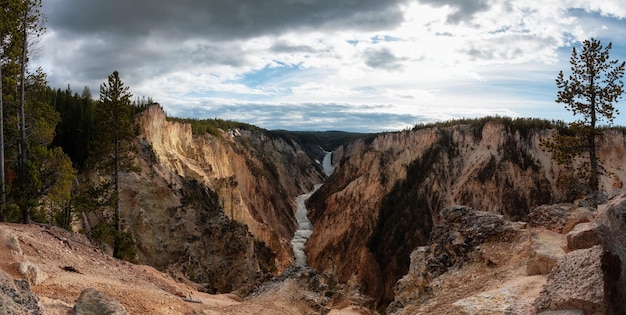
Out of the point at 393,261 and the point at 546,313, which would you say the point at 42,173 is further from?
the point at 393,261

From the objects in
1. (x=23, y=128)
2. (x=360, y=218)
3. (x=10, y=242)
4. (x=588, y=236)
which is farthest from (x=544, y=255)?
(x=360, y=218)

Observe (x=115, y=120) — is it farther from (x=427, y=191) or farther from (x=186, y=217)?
(x=427, y=191)

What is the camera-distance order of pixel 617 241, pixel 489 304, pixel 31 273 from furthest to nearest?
pixel 31 273 → pixel 489 304 → pixel 617 241

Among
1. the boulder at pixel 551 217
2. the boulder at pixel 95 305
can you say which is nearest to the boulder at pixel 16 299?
the boulder at pixel 95 305

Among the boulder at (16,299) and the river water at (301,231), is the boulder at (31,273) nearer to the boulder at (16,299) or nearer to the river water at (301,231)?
the boulder at (16,299)

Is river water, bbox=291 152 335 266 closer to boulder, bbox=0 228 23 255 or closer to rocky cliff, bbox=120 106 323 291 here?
rocky cliff, bbox=120 106 323 291
